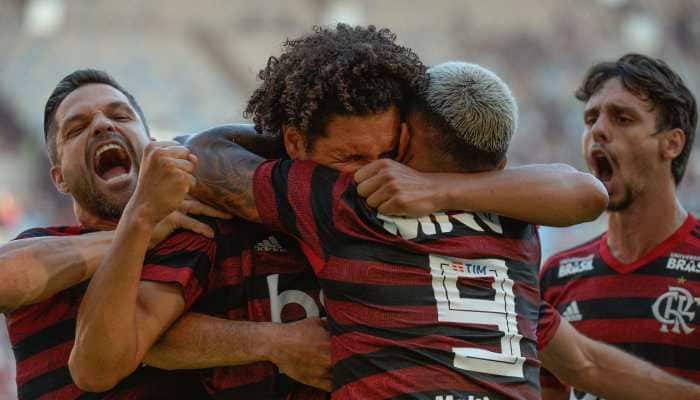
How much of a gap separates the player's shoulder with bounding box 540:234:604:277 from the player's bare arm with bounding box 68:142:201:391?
8.38 feet

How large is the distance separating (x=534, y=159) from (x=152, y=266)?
51.4 feet

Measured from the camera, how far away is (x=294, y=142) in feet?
9.77

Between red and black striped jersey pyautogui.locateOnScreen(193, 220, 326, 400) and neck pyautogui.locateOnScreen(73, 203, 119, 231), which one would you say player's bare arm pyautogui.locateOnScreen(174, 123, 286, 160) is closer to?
red and black striped jersey pyautogui.locateOnScreen(193, 220, 326, 400)

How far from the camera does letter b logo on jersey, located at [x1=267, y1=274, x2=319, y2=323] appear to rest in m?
3.06

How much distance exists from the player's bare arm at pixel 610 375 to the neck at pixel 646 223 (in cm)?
107

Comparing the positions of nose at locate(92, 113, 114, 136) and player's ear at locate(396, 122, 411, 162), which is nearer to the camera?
player's ear at locate(396, 122, 411, 162)

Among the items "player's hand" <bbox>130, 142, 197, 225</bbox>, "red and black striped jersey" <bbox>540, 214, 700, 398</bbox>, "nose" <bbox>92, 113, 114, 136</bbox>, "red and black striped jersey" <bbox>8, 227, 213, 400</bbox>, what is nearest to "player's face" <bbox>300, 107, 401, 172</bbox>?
"player's hand" <bbox>130, 142, 197, 225</bbox>

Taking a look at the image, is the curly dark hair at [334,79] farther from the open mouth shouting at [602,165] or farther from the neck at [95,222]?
the open mouth shouting at [602,165]

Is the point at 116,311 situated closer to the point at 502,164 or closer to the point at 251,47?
the point at 502,164

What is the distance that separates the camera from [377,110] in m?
2.84

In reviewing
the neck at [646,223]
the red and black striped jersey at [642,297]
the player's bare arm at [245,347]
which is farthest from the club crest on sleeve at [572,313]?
the player's bare arm at [245,347]

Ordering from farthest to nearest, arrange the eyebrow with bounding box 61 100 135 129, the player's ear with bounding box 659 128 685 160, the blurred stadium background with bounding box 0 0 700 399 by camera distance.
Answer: the blurred stadium background with bounding box 0 0 700 399 < the player's ear with bounding box 659 128 685 160 < the eyebrow with bounding box 61 100 135 129

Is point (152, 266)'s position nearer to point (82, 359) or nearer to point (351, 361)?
point (82, 359)

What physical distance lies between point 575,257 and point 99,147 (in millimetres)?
2375
